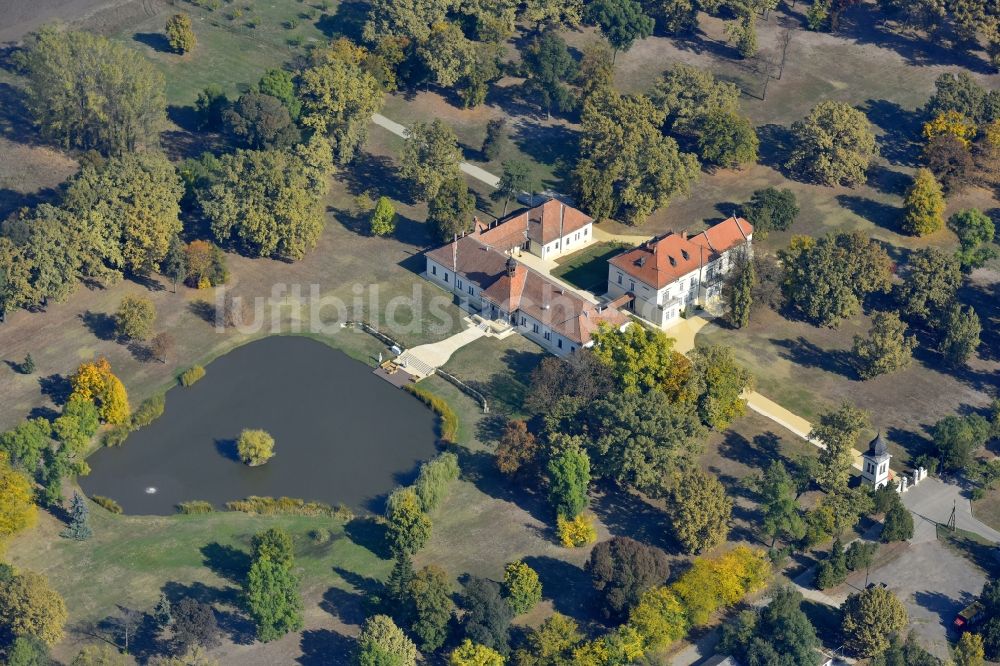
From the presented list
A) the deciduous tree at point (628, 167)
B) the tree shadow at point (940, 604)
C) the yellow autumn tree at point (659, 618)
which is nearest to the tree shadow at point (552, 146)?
the deciduous tree at point (628, 167)

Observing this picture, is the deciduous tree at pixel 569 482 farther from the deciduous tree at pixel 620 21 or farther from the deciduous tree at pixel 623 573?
the deciduous tree at pixel 620 21

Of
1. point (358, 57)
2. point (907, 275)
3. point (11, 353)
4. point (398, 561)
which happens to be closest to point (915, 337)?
point (907, 275)

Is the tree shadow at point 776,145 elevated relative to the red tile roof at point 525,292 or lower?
elevated

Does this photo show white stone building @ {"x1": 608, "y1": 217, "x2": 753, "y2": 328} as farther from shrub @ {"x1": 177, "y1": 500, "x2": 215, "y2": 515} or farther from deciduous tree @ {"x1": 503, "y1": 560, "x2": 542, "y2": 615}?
shrub @ {"x1": 177, "y1": 500, "x2": 215, "y2": 515}

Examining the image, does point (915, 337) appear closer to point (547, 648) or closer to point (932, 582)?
point (932, 582)

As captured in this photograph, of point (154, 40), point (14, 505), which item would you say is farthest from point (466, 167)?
point (14, 505)

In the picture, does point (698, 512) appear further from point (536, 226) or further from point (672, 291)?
point (536, 226)
